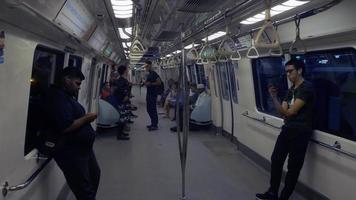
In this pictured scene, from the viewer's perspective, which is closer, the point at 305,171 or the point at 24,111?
the point at 24,111

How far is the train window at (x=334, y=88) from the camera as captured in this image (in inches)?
138

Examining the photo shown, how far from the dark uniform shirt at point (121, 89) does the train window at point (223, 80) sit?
7.66 feet

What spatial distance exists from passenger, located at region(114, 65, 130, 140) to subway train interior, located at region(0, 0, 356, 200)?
34cm

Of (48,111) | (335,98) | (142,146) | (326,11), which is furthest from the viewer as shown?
(142,146)

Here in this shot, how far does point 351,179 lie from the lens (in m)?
3.40

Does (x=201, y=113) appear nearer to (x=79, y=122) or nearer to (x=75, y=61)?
(x=75, y=61)

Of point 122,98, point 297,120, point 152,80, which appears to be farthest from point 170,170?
point 152,80

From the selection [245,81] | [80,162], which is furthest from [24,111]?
[245,81]

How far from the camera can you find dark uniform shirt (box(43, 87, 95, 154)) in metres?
2.90

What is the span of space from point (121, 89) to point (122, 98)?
0.24 meters

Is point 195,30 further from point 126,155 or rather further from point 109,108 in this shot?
point 109,108

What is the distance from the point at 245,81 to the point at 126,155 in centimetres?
273

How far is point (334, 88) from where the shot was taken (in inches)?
151

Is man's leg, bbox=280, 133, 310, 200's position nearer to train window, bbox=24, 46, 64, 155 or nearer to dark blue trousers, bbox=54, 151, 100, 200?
dark blue trousers, bbox=54, 151, 100, 200
